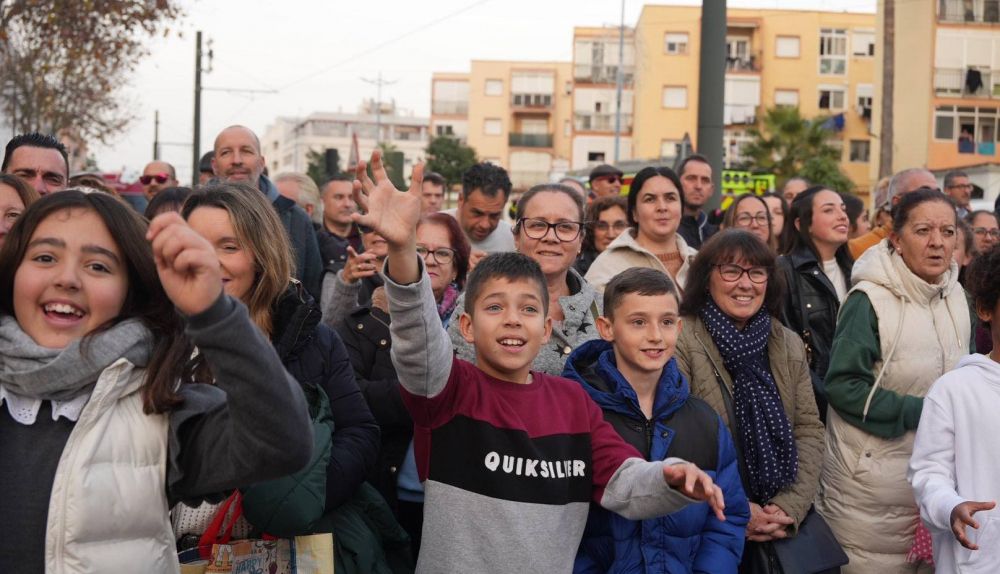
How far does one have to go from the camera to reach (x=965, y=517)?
3414mm

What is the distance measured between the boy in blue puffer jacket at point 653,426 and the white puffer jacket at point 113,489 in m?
1.74

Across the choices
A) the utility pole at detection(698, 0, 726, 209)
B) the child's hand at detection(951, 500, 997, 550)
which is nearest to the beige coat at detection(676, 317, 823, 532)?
the child's hand at detection(951, 500, 997, 550)

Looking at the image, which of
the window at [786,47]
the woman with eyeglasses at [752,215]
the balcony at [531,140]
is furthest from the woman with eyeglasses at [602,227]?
the balcony at [531,140]

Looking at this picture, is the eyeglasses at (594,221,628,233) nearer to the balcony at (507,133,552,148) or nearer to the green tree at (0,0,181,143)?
the green tree at (0,0,181,143)

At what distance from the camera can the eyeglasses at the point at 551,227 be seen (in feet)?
15.9

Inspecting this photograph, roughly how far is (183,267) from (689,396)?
241cm

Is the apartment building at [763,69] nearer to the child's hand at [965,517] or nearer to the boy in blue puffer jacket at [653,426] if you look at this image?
the boy in blue puffer jacket at [653,426]

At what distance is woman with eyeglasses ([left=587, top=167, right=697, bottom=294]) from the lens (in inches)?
229

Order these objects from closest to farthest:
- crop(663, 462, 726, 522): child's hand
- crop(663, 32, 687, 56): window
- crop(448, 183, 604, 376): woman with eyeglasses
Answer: crop(663, 462, 726, 522): child's hand → crop(448, 183, 604, 376): woman with eyeglasses → crop(663, 32, 687, 56): window

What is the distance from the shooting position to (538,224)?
16.1 feet

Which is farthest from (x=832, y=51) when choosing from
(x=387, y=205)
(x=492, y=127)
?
(x=387, y=205)

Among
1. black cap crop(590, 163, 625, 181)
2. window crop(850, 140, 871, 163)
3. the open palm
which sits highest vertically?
window crop(850, 140, 871, 163)

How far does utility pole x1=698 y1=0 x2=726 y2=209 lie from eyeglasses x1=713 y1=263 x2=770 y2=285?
4206mm

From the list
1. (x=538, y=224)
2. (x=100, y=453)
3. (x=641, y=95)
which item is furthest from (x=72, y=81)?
(x=641, y=95)
